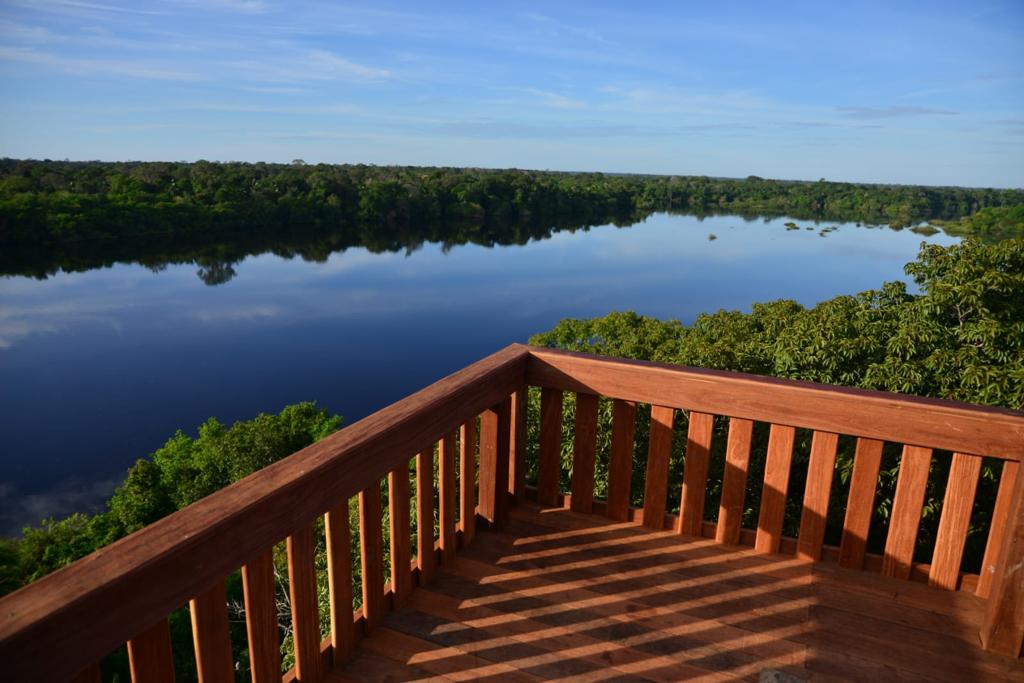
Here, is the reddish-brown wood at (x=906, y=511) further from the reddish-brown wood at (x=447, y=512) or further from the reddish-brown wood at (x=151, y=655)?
the reddish-brown wood at (x=151, y=655)

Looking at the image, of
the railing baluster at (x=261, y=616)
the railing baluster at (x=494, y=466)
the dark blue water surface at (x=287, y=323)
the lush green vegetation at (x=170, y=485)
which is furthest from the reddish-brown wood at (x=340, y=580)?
the dark blue water surface at (x=287, y=323)

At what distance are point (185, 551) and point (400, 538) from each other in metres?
0.92

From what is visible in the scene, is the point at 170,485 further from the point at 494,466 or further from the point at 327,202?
the point at 327,202

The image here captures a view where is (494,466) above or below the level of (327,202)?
above

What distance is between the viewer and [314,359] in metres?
41.3

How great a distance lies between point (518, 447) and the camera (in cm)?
256

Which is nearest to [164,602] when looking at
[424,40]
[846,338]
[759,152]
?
[846,338]

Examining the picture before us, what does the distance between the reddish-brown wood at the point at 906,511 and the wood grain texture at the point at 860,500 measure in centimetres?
7

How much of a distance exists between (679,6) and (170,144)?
69600 millimetres

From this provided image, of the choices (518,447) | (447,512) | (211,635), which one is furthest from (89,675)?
(518,447)

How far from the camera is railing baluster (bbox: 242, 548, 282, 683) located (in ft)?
4.41

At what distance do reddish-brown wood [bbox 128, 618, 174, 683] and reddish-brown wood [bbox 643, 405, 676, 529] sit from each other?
Result: 1.62 m

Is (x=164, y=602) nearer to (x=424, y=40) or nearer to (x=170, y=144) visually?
(x=424, y=40)

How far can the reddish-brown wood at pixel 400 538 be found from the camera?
1.88m
